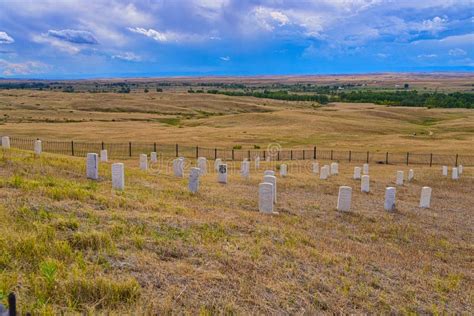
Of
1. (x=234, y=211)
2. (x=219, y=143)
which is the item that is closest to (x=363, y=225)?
(x=234, y=211)

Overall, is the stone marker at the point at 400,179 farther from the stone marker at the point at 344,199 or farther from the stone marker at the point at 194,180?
the stone marker at the point at 194,180

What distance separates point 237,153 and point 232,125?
30.5 meters

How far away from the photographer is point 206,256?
6.86 metres

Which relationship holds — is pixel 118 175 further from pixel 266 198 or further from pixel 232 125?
pixel 232 125

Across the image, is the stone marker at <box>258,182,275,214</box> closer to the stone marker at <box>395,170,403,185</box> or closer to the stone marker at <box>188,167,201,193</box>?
the stone marker at <box>188,167,201,193</box>

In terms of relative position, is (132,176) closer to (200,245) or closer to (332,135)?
(200,245)

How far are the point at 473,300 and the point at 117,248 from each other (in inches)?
221

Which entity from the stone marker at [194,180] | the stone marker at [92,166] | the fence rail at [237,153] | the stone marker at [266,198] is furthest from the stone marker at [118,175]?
the fence rail at [237,153]

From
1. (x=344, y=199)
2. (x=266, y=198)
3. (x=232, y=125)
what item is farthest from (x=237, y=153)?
(x=232, y=125)

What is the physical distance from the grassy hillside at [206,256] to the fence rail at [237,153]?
23207mm

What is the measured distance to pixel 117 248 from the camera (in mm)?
6594

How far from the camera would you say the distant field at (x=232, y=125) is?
158ft

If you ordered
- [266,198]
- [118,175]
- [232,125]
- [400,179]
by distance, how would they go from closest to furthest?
[266,198]
[118,175]
[400,179]
[232,125]

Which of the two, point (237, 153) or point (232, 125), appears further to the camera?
point (232, 125)
